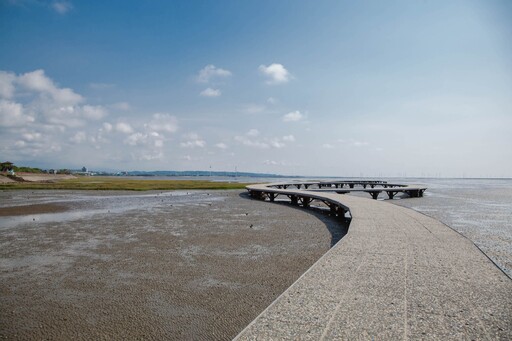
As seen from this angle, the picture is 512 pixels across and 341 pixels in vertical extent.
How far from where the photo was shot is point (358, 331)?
356cm

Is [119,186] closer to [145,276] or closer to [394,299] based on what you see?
[145,276]

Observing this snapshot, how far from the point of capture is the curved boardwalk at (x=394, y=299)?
3604mm

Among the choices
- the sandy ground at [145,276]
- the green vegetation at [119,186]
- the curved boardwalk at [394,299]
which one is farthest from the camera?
the green vegetation at [119,186]

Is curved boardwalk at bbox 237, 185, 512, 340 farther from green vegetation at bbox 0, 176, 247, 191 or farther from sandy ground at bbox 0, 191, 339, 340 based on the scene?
green vegetation at bbox 0, 176, 247, 191

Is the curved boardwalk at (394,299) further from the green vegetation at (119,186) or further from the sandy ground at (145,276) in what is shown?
the green vegetation at (119,186)

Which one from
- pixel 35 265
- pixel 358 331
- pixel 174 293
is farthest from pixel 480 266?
pixel 35 265

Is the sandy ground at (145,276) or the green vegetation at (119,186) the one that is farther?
the green vegetation at (119,186)

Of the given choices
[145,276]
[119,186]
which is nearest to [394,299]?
[145,276]

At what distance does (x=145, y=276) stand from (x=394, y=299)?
5.34 metres

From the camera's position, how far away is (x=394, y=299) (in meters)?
4.46

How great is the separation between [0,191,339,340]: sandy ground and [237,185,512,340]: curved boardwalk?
1199 millimetres

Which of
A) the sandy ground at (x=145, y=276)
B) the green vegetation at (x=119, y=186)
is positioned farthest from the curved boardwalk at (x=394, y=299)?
the green vegetation at (x=119, y=186)

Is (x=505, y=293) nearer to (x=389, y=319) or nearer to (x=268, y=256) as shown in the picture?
(x=389, y=319)

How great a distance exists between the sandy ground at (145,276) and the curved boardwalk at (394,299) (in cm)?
→ 120
